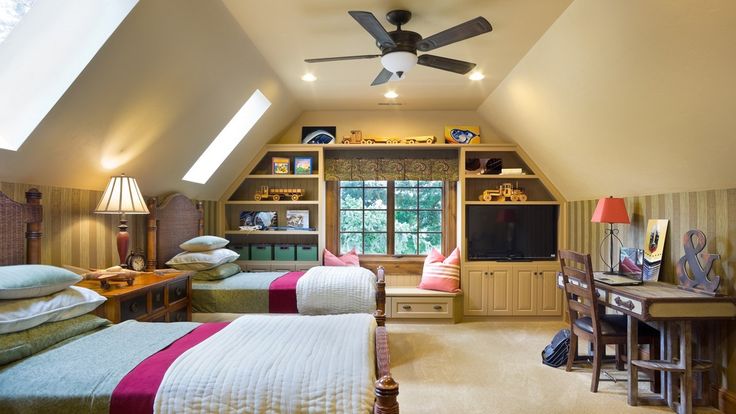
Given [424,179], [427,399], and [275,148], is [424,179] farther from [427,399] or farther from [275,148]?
[427,399]

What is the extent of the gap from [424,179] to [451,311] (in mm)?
1648

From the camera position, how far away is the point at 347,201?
17.7 ft

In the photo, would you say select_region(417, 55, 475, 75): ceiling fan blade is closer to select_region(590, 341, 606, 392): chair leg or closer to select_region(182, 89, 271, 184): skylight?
select_region(182, 89, 271, 184): skylight

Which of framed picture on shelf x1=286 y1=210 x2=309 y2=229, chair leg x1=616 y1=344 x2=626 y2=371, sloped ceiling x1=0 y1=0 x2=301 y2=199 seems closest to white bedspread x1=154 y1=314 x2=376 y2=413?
sloped ceiling x1=0 y1=0 x2=301 y2=199

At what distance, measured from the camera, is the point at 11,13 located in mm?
1941

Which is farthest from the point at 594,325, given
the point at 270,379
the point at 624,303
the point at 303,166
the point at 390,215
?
the point at 303,166

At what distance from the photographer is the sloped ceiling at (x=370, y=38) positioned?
2527mm

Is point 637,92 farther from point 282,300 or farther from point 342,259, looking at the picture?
point 342,259

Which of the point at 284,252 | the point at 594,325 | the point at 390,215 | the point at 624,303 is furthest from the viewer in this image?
the point at 390,215

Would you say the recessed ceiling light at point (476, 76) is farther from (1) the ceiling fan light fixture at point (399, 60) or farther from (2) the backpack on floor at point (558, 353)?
(2) the backpack on floor at point (558, 353)

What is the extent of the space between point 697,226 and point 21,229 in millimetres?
4388

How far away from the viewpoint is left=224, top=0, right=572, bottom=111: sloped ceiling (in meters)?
2.53

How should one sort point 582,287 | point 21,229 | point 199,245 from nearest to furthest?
1. point 21,229
2. point 582,287
3. point 199,245

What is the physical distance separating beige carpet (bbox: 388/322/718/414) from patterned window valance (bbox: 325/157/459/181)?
1874 millimetres
